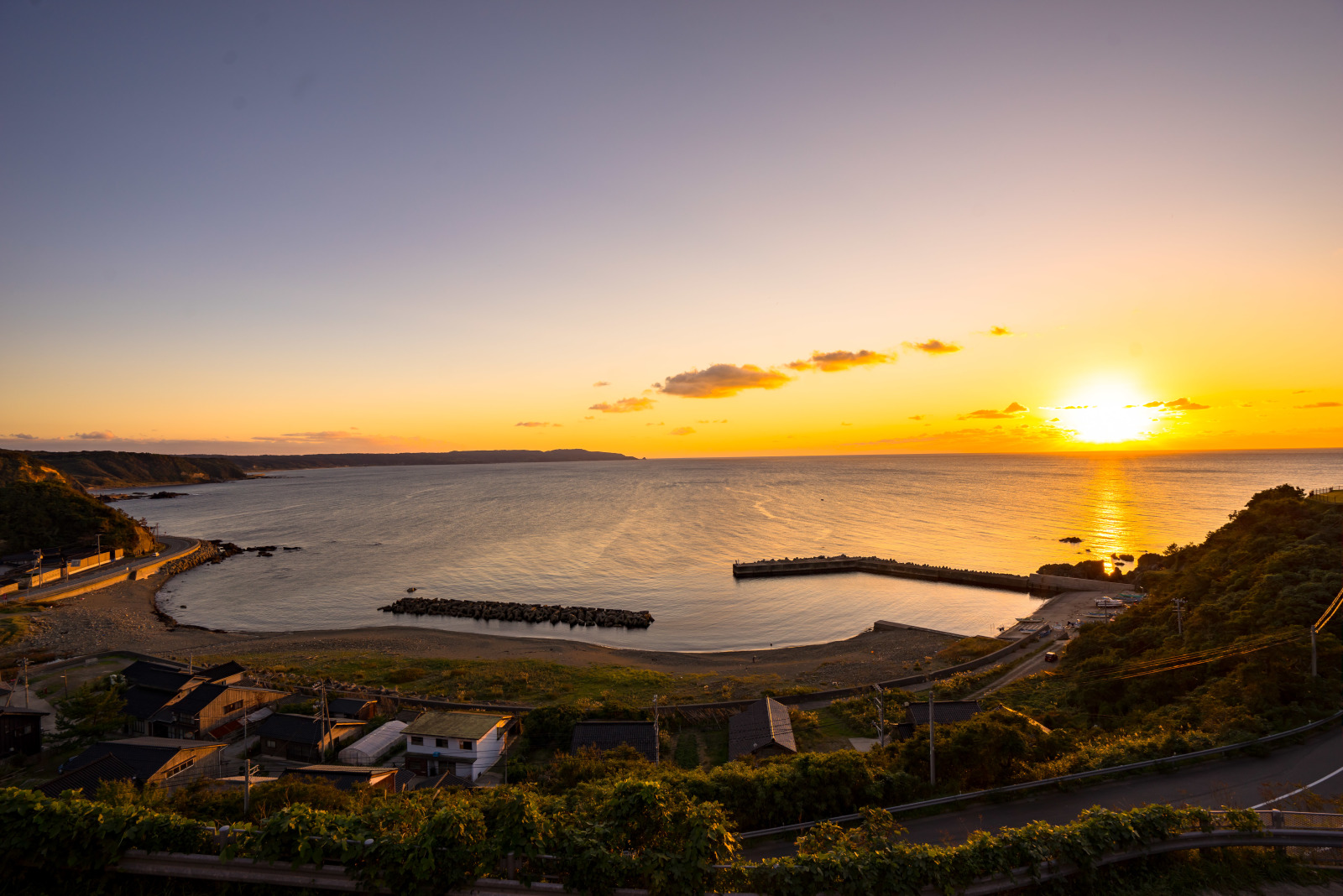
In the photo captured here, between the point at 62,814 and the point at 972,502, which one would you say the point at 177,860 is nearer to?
the point at 62,814

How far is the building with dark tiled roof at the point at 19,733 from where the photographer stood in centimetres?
2066

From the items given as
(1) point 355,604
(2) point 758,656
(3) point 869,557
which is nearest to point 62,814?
(2) point 758,656

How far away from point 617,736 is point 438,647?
28649 mm

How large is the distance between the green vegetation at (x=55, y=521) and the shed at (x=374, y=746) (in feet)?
228

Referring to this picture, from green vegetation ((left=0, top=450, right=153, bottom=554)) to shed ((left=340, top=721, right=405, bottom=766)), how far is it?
69485 millimetres

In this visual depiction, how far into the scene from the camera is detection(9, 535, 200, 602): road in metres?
51.7

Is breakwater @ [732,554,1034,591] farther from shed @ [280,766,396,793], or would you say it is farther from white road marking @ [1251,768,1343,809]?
white road marking @ [1251,768,1343,809]

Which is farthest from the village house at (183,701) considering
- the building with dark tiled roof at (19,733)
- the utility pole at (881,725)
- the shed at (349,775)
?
the utility pole at (881,725)

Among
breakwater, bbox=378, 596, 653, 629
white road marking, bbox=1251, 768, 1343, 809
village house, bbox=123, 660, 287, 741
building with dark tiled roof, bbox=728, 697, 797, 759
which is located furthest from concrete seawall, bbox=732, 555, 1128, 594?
white road marking, bbox=1251, 768, 1343, 809

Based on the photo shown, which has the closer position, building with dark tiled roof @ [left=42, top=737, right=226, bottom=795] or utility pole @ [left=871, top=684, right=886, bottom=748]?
building with dark tiled roof @ [left=42, top=737, right=226, bottom=795]

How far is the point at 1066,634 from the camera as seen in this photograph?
38906 millimetres

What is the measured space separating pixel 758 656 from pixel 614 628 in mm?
14635

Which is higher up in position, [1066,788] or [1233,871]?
[1233,871]

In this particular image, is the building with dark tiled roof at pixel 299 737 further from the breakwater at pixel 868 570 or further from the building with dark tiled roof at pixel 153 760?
the breakwater at pixel 868 570
